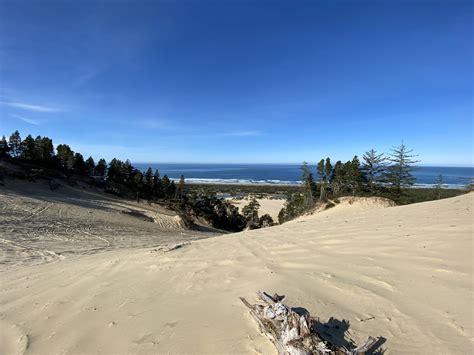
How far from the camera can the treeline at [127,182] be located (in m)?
40.3

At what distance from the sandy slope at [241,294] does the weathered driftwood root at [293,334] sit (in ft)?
0.42

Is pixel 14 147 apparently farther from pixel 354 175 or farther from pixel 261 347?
pixel 261 347

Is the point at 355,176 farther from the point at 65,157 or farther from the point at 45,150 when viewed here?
the point at 45,150

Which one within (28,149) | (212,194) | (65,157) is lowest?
(212,194)

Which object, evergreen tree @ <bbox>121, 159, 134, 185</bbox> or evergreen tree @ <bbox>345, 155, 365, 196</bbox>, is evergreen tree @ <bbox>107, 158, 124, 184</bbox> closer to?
evergreen tree @ <bbox>121, 159, 134, 185</bbox>

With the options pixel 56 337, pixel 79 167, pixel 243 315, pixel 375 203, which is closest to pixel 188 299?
pixel 243 315

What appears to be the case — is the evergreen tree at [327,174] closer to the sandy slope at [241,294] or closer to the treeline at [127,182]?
the treeline at [127,182]

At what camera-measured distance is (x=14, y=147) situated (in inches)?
1921

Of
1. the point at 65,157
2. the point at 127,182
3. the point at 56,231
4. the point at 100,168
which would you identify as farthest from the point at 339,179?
the point at 100,168

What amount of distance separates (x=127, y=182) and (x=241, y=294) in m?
53.2

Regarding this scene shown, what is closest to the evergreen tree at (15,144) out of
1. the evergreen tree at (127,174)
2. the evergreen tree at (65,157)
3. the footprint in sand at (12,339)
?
the evergreen tree at (65,157)

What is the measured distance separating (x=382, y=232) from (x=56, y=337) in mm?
6550

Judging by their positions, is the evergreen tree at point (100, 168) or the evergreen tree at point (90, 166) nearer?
the evergreen tree at point (90, 166)

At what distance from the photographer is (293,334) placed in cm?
238
